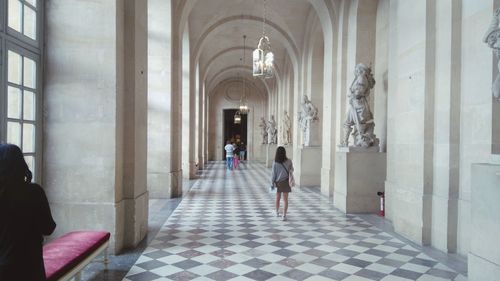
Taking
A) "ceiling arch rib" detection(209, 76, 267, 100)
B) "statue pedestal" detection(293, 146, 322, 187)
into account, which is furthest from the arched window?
"ceiling arch rib" detection(209, 76, 267, 100)

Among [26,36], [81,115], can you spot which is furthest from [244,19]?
[26,36]

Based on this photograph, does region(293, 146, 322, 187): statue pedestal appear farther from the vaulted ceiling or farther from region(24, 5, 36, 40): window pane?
region(24, 5, 36, 40): window pane

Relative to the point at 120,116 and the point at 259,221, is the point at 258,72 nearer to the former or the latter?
the point at 259,221

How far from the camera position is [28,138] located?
483 centimetres

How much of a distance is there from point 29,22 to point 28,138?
144cm

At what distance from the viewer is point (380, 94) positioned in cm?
974

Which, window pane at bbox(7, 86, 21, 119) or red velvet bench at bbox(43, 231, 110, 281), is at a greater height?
window pane at bbox(7, 86, 21, 119)

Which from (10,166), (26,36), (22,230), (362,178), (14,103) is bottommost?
(362,178)

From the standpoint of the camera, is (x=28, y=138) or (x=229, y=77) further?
(x=229, y=77)

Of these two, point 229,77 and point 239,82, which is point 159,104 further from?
point 239,82

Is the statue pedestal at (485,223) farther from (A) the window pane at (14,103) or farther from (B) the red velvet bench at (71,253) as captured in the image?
(A) the window pane at (14,103)

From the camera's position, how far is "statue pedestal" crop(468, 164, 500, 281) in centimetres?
380

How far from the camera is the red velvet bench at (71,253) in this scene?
3.39 m

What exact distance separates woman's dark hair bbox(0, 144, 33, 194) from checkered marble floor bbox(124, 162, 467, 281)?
236cm
